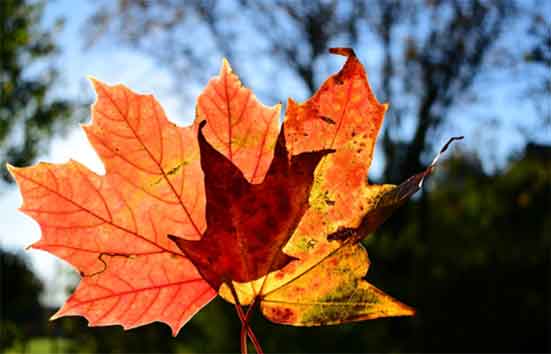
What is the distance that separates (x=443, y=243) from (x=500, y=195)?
28.4 inches

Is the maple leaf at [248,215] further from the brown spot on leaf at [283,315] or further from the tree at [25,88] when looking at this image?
the tree at [25,88]

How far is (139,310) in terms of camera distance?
0.47 m

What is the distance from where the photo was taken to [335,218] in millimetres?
447

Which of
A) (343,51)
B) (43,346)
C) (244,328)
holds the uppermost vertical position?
(343,51)

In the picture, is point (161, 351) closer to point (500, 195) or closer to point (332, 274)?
point (500, 195)

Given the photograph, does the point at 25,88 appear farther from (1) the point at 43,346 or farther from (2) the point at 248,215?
(2) the point at 248,215

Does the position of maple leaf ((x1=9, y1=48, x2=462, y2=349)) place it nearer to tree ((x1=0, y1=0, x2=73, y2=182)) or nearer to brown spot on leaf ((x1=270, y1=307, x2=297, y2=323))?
brown spot on leaf ((x1=270, y1=307, x2=297, y2=323))

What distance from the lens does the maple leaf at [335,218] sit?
1.43ft

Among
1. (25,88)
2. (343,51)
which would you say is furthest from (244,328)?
(25,88)

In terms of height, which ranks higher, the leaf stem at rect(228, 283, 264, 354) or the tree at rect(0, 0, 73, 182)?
the tree at rect(0, 0, 73, 182)

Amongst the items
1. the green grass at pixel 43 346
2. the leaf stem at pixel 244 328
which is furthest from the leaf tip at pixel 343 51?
the green grass at pixel 43 346

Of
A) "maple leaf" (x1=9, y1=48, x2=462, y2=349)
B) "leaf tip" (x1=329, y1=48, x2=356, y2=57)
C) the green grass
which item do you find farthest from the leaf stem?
the green grass

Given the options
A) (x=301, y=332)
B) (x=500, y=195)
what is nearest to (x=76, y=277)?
(x=301, y=332)

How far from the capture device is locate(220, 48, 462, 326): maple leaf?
1.43 feet
